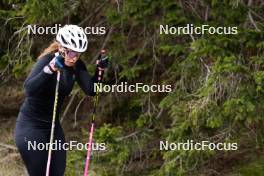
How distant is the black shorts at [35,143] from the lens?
442 cm

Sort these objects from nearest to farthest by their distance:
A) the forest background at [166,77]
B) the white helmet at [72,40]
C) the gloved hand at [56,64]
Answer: the gloved hand at [56,64] < the white helmet at [72,40] < the forest background at [166,77]

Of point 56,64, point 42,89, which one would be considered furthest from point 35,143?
point 56,64

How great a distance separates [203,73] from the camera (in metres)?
6.48

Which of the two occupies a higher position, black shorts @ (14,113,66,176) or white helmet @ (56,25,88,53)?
white helmet @ (56,25,88,53)

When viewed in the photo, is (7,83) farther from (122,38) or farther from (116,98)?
(122,38)

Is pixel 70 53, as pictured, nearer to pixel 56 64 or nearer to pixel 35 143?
pixel 56 64

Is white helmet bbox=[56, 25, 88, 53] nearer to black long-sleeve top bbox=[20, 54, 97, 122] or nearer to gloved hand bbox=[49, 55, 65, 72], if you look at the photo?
black long-sleeve top bbox=[20, 54, 97, 122]

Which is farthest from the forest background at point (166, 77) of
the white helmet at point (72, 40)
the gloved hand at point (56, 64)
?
the gloved hand at point (56, 64)

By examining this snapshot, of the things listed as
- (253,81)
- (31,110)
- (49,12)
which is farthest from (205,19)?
(31,110)

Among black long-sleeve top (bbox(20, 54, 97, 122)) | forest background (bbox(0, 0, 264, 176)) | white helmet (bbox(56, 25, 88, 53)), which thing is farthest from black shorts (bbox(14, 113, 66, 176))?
forest background (bbox(0, 0, 264, 176))

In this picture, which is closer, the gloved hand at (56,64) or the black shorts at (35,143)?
the gloved hand at (56,64)

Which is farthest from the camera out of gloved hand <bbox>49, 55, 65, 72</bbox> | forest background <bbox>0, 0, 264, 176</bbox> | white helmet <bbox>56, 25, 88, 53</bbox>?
forest background <bbox>0, 0, 264, 176</bbox>

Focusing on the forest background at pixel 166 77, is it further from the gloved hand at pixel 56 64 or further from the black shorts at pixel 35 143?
the gloved hand at pixel 56 64

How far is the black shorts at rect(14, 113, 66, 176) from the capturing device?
442 centimetres
